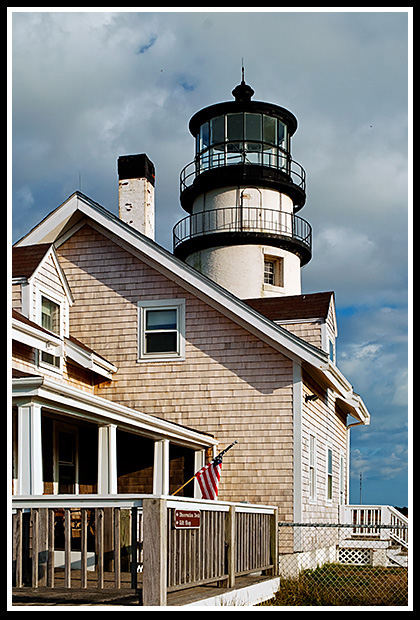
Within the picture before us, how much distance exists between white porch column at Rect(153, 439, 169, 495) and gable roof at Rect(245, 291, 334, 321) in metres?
4.52

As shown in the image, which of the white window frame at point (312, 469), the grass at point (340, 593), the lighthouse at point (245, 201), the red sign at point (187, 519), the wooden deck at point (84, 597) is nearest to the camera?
Result: the wooden deck at point (84, 597)

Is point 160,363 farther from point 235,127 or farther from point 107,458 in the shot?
point 235,127

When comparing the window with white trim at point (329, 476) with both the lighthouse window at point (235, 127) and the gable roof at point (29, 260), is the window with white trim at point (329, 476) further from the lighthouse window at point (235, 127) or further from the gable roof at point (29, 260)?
the lighthouse window at point (235, 127)

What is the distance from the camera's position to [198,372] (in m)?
16.2

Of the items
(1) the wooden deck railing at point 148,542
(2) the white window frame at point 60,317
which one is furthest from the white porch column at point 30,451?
(2) the white window frame at point 60,317

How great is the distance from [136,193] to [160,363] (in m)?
4.68

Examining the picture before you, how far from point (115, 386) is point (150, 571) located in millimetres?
8933

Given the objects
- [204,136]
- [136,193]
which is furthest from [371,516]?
[204,136]

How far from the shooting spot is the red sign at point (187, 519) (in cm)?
834

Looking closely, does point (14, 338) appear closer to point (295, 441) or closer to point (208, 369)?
point (208, 369)

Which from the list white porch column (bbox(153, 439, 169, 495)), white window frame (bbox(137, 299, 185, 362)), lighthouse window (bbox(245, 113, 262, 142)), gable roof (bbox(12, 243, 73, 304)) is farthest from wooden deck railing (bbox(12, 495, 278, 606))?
lighthouse window (bbox(245, 113, 262, 142))

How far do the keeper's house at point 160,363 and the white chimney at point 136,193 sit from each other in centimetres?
3

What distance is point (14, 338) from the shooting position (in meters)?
12.5

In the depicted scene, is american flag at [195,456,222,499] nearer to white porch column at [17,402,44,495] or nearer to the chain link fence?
the chain link fence
